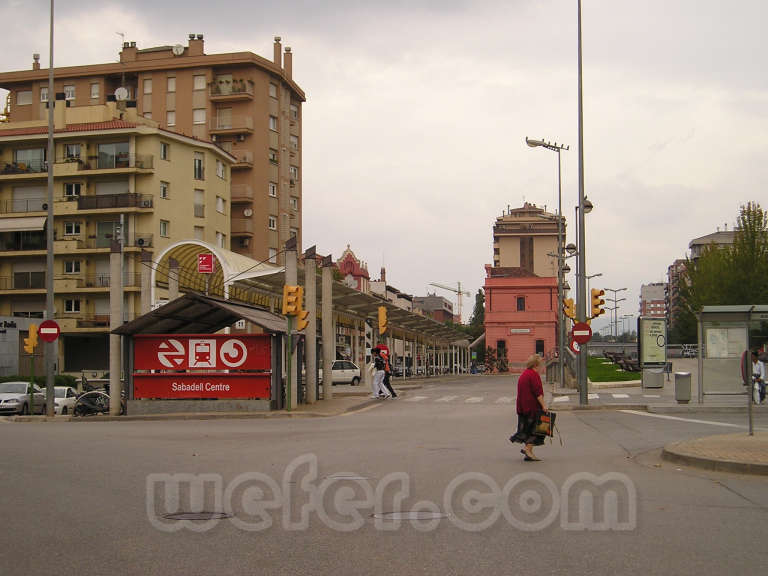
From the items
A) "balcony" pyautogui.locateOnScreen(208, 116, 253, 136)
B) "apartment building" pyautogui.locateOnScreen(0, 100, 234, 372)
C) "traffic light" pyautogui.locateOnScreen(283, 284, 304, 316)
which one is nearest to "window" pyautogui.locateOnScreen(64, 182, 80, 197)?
"apartment building" pyautogui.locateOnScreen(0, 100, 234, 372)

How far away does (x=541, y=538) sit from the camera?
7598 mm

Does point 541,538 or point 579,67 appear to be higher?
point 579,67

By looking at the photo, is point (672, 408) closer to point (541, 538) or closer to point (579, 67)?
point (579, 67)

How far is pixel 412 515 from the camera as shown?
8609mm

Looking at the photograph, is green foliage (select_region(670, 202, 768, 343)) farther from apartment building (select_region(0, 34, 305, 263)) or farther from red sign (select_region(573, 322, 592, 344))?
red sign (select_region(573, 322, 592, 344))

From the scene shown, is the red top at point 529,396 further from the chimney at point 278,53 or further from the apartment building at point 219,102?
the chimney at point 278,53

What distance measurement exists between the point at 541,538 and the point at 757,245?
201ft

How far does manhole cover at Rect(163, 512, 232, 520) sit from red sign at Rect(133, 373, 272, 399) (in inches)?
662

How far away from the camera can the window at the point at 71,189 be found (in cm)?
6438

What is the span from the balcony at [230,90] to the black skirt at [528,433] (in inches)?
2448

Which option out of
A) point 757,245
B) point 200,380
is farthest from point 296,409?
point 757,245

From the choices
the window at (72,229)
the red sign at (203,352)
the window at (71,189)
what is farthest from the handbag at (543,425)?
the window at (71,189)

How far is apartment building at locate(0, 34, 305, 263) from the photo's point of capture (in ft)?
240

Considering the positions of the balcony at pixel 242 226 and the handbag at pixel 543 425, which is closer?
the handbag at pixel 543 425
